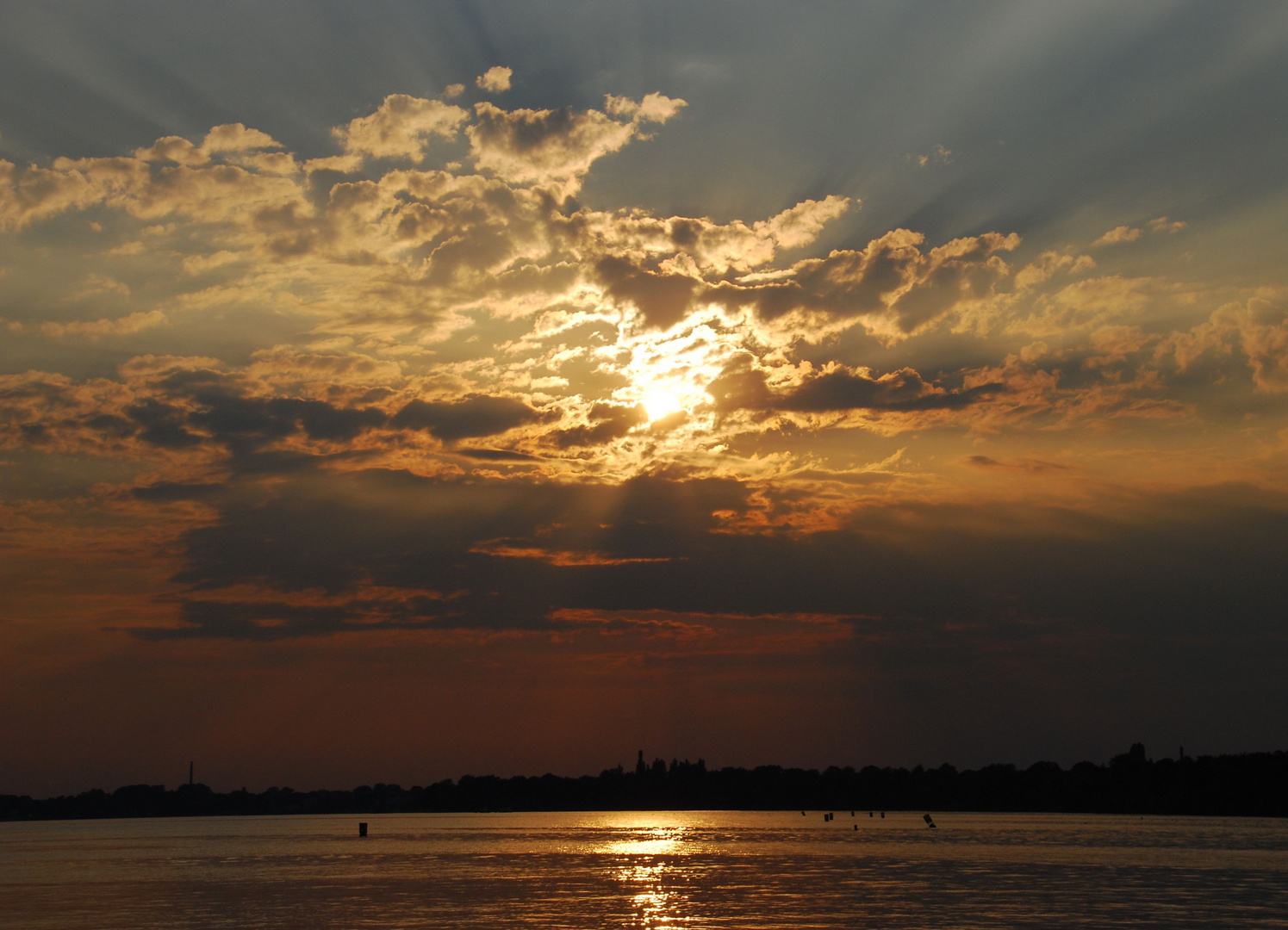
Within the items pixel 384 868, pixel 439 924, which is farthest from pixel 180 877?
pixel 439 924

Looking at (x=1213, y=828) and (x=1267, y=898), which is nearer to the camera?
(x=1267, y=898)

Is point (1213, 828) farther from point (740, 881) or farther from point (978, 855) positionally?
point (740, 881)

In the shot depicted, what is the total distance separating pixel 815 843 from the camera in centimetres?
14362

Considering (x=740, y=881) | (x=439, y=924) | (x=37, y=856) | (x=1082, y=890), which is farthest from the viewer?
(x=37, y=856)

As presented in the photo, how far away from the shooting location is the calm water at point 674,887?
53062 millimetres

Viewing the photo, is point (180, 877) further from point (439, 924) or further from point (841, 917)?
point (841, 917)

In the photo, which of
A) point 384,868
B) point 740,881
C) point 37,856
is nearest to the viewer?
point 740,881

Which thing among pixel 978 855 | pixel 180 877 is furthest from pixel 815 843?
pixel 180 877

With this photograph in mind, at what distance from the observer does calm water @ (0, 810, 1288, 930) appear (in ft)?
174

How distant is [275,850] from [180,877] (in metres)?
60.1

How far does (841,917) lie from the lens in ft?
172

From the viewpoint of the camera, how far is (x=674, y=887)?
7250cm

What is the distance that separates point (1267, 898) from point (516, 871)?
5513 centimetres

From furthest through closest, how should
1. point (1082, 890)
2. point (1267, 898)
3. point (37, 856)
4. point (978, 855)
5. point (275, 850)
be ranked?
point (275, 850) < point (37, 856) < point (978, 855) < point (1082, 890) < point (1267, 898)
